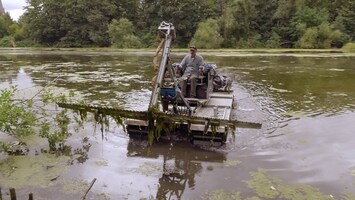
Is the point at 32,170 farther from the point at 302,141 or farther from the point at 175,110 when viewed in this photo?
the point at 302,141

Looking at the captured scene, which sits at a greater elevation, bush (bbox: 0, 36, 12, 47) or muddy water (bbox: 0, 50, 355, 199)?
bush (bbox: 0, 36, 12, 47)

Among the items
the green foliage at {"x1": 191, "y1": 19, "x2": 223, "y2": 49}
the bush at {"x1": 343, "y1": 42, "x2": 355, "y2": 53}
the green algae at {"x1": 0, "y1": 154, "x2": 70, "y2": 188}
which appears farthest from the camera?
the green foliage at {"x1": 191, "y1": 19, "x2": 223, "y2": 49}

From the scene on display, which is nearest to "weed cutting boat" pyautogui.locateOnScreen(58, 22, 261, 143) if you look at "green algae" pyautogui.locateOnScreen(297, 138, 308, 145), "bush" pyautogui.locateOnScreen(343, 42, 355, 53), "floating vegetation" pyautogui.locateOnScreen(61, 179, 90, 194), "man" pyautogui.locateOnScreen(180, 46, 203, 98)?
"man" pyautogui.locateOnScreen(180, 46, 203, 98)

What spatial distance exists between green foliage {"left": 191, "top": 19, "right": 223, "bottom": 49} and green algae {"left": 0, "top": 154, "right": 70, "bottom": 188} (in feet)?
107

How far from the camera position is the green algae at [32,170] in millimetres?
6434

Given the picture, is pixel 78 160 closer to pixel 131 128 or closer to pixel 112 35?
pixel 131 128

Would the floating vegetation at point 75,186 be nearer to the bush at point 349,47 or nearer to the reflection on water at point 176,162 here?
the reflection on water at point 176,162

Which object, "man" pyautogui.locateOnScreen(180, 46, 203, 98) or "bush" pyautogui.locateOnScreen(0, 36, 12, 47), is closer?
"man" pyautogui.locateOnScreen(180, 46, 203, 98)

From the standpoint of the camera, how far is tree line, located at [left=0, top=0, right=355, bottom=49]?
3953 cm

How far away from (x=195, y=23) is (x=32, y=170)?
38.0 meters

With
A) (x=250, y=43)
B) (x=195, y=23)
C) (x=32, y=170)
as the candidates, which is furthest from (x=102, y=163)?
(x=195, y=23)

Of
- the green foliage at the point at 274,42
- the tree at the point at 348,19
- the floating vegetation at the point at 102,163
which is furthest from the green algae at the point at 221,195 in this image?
the tree at the point at 348,19

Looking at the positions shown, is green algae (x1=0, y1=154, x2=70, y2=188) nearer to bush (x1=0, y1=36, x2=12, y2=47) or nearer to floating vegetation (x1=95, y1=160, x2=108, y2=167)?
floating vegetation (x1=95, y1=160, x2=108, y2=167)

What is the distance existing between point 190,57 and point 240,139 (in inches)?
102
